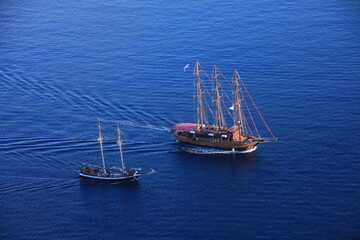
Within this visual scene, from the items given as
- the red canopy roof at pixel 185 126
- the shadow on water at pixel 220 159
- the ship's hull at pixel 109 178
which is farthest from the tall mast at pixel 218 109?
the ship's hull at pixel 109 178

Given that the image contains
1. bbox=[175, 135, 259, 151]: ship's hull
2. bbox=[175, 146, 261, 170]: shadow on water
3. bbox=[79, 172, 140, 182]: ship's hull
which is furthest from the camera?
bbox=[175, 135, 259, 151]: ship's hull

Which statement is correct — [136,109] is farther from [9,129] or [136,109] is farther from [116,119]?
[9,129]

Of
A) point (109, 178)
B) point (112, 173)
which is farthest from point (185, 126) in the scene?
point (109, 178)

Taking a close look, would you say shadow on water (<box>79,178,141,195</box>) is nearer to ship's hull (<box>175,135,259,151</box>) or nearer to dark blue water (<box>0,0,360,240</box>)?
dark blue water (<box>0,0,360,240</box>)

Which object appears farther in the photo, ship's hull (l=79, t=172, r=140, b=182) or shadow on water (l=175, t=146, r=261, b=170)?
shadow on water (l=175, t=146, r=261, b=170)

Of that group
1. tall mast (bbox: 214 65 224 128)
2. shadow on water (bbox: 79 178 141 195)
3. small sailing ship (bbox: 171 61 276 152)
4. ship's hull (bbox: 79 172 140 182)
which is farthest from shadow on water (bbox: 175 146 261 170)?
shadow on water (bbox: 79 178 141 195)

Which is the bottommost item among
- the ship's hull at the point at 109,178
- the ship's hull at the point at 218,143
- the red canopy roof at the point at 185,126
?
the ship's hull at the point at 109,178

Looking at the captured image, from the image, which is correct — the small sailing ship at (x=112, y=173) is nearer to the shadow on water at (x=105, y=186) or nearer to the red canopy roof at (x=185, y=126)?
the shadow on water at (x=105, y=186)

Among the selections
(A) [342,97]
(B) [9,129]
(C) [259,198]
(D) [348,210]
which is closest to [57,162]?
(B) [9,129]

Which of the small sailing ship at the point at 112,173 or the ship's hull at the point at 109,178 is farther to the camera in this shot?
the ship's hull at the point at 109,178

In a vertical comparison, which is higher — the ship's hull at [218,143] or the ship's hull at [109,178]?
the ship's hull at [218,143]

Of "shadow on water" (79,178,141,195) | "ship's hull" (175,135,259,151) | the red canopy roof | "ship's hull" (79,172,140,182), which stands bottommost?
"shadow on water" (79,178,141,195)
